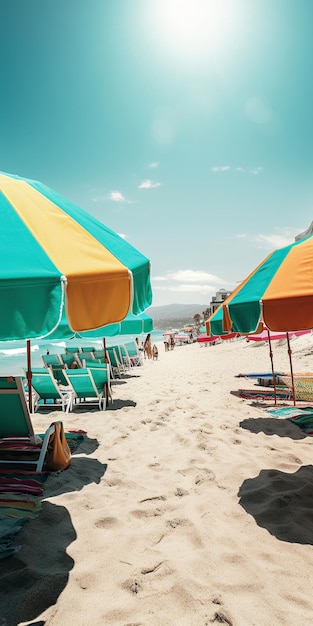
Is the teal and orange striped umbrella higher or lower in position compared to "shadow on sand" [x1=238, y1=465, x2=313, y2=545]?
higher

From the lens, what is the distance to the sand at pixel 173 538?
189cm

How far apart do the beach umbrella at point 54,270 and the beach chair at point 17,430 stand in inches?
71.1

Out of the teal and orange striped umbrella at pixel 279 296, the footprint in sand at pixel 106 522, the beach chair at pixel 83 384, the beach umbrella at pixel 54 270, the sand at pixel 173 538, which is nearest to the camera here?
the beach umbrella at pixel 54 270

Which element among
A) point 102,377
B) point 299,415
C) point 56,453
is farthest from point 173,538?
point 102,377

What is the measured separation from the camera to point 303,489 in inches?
125

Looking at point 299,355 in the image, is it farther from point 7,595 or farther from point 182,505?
point 7,595

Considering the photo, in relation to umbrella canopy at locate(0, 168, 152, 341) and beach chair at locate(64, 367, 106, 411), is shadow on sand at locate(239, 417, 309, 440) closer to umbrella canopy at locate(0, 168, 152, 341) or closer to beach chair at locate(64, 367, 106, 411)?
beach chair at locate(64, 367, 106, 411)

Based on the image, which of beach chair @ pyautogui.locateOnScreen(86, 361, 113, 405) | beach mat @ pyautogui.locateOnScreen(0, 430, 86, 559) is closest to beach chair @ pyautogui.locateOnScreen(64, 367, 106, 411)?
beach chair @ pyautogui.locateOnScreen(86, 361, 113, 405)

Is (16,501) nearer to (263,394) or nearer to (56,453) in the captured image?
(56,453)

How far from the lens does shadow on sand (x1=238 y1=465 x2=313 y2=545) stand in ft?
8.52

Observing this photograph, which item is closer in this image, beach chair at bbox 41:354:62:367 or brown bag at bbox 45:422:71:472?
brown bag at bbox 45:422:71:472

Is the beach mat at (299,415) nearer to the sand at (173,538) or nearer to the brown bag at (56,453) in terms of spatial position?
the sand at (173,538)

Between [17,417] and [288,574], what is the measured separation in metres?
2.70

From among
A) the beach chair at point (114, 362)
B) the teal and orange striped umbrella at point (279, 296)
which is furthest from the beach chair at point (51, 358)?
the teal and orange striped umbrella at point (279, 296)
